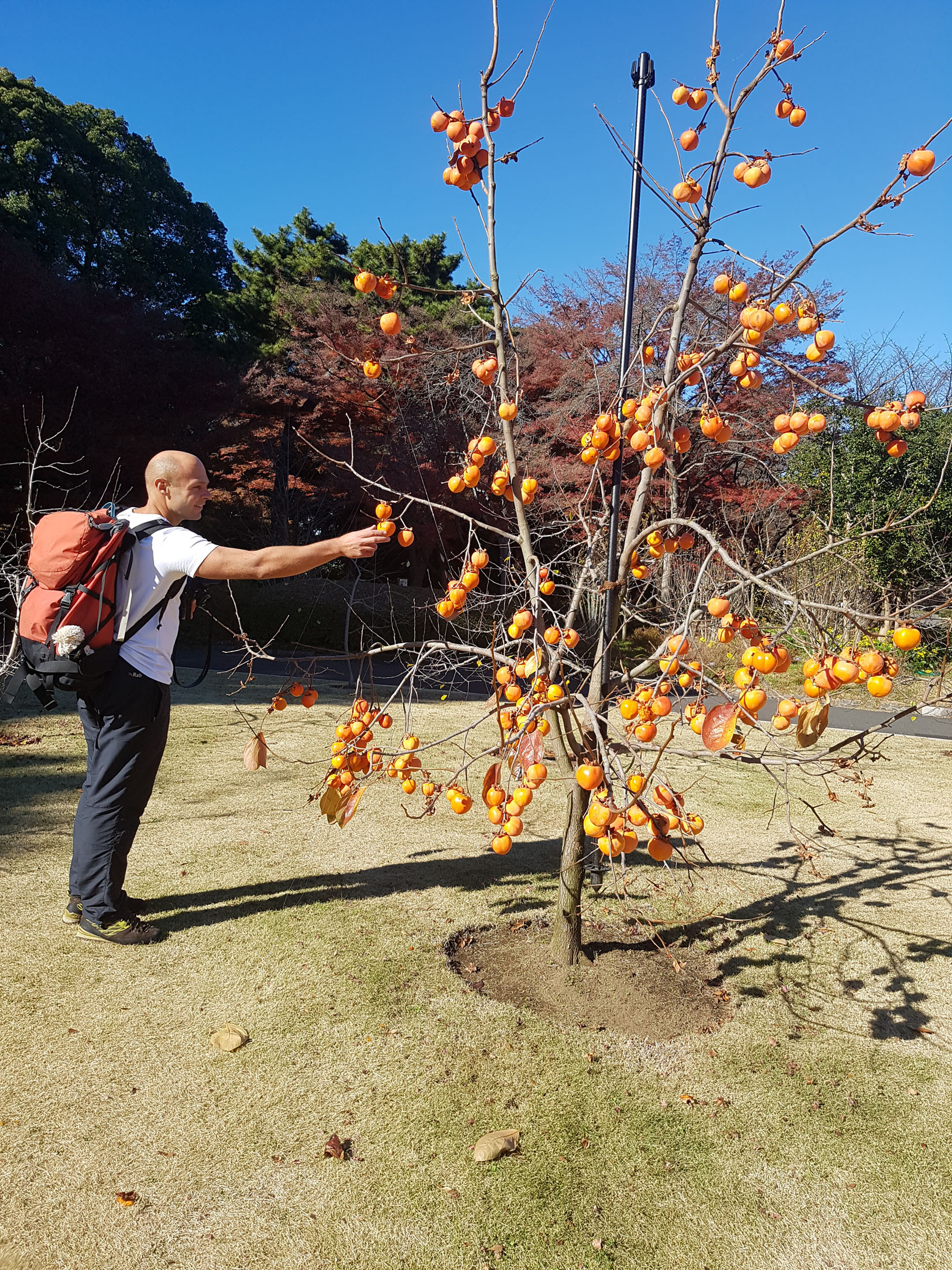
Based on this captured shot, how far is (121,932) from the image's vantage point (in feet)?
7.95

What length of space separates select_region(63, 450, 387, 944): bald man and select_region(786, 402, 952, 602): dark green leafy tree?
8.64 m

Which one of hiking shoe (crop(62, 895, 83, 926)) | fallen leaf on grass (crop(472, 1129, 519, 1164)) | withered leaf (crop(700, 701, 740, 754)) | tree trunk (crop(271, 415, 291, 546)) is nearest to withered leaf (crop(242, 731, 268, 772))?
hiking shoe (crop(62, 895, 83, 926))

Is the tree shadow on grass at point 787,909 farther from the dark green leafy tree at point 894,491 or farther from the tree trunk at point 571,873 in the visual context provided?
the dark green leafy tree at point 894,491

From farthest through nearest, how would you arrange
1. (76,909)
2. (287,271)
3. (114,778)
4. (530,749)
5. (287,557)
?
(287,271), (76,909), (114,778), (287,557), (530,749)

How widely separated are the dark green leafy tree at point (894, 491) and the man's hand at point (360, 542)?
870 centimetres

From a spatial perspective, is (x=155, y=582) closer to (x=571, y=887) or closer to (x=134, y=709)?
(x=134, y=709)

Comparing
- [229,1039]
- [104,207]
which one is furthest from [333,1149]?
[104,207]

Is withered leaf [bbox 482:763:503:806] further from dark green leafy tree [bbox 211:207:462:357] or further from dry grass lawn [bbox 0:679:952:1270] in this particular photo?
dark green leafy tree [bbox 211:207:462:357]

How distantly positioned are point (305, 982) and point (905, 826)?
3052mm

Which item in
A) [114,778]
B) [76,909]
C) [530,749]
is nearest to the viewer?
[530,749]

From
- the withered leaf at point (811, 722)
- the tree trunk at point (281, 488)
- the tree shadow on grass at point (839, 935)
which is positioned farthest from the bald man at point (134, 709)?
the tree trunk at point (281, 488)

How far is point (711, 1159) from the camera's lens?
1625 millimetres

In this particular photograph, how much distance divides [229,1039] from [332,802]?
622mm

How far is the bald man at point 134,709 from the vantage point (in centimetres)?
225
